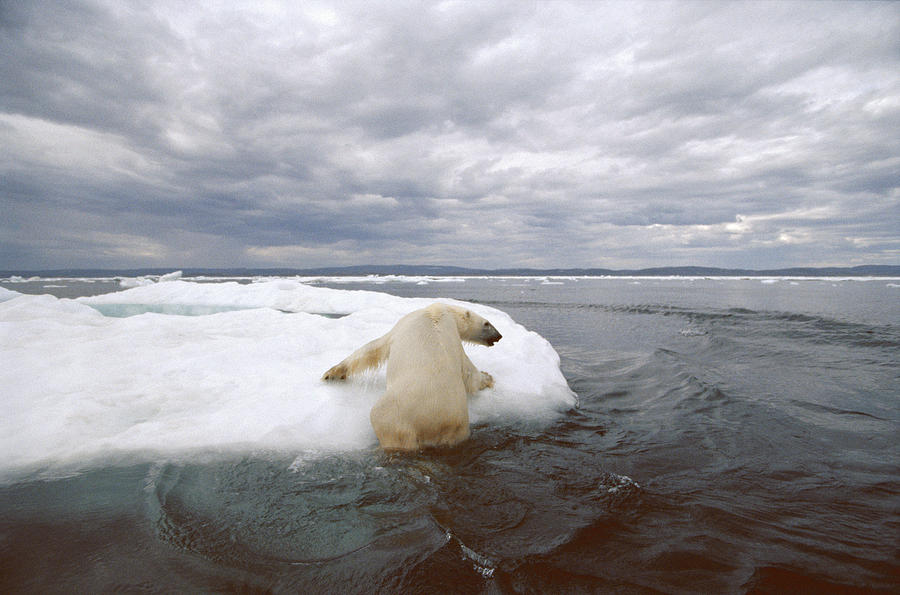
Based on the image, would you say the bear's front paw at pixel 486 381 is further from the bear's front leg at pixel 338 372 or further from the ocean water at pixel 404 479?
the bear's front leg at pixel 338 372

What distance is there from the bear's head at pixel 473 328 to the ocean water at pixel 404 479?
63 centimetres

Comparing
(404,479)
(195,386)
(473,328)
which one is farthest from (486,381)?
(195,386)

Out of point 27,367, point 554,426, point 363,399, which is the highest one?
point 27,367

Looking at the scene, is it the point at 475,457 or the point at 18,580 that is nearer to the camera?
the point at 18,580

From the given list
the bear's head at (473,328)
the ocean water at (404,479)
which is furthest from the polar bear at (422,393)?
the bear's head at (473,328)

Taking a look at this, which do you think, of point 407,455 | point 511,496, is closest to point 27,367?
point 407,455

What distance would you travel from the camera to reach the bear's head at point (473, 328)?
482 cm

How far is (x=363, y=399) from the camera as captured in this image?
4.10 m

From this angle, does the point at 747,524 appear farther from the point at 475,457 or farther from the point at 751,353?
the point at 751,353

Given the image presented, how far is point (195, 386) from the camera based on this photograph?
4.12 metres

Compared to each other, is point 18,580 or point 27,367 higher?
point 27,367

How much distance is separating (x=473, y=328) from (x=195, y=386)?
120 inches

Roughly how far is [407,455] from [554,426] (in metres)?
1.72

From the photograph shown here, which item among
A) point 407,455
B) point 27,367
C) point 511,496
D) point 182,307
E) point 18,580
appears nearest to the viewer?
point 18,580
